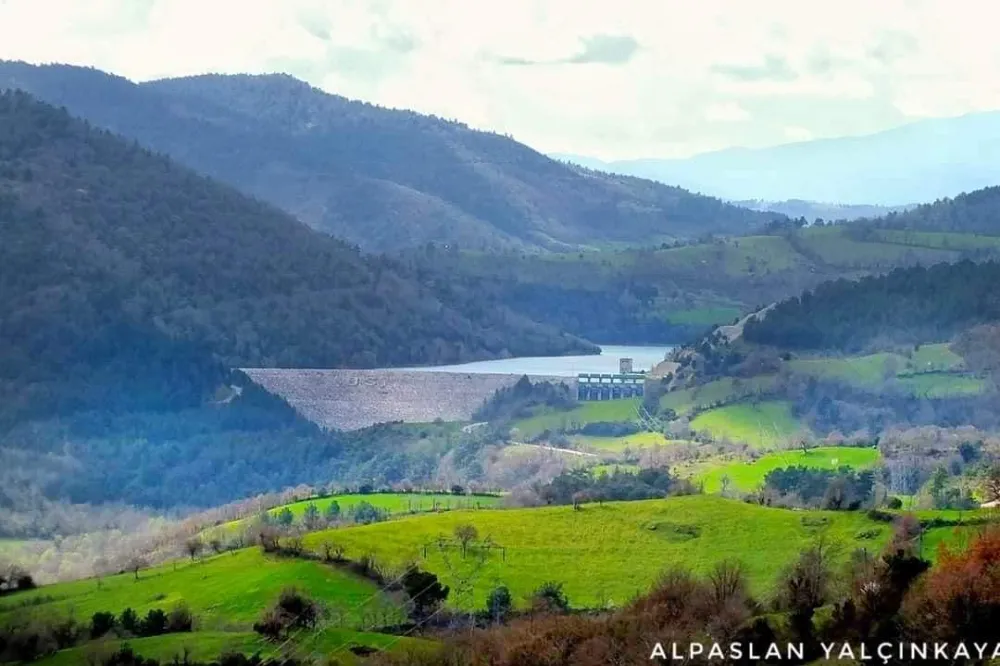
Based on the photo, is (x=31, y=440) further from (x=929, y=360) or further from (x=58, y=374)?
(x=929, y=360)

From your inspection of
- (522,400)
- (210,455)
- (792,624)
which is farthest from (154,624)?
(522,400)

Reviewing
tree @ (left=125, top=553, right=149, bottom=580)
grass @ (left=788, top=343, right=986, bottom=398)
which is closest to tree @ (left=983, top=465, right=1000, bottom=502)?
tree @ (left=125, top=553, right=149, bottom=580)

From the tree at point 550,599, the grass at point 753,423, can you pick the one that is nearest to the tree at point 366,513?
the tree at point 550,599

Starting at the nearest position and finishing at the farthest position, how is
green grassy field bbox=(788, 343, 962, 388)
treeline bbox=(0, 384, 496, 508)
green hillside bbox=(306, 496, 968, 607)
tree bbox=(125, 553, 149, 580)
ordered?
green hillside bbox=(306, 496, 968, 607) → tree bbox=(125, 553, 149, 580) → treeline bbox=(0, 384, 496, 508) → green grassy field bbox=(788, 343, 962, 388)

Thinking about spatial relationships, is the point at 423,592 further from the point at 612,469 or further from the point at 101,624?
the point at 612,469

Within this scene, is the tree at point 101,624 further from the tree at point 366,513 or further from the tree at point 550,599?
the tree at point 366,513

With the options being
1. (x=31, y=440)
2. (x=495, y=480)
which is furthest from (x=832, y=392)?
(x=31, y=440)

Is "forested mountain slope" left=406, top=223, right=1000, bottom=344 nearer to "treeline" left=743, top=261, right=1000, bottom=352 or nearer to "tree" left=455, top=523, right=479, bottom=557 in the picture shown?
"treeline" left=743, top=261, right=1000, bottom=352
